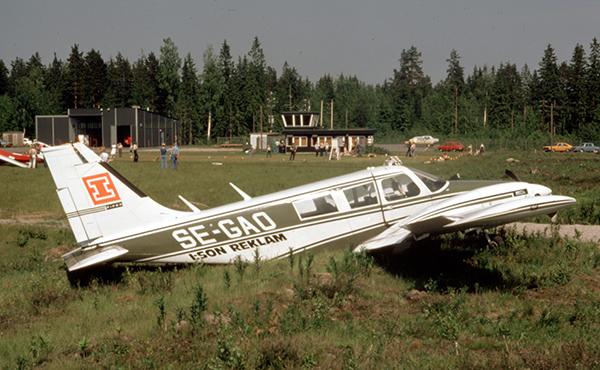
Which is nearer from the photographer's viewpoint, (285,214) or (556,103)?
(285,214)

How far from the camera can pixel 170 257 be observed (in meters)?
10.9

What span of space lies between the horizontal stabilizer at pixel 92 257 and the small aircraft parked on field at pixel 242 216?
0.10 feet

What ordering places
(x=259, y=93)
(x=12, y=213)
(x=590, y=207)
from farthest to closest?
(x=259, y=93) → (x=12, y=213) → (x=590, y=207)

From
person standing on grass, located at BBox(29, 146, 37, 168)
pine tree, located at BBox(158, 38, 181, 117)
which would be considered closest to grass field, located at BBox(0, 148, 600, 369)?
person standing on grass, located at BBox(29, 146, 37, 168)

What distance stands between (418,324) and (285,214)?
409cm

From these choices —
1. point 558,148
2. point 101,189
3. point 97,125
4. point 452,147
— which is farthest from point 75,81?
point 101,189

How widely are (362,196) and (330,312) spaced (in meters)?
3.44

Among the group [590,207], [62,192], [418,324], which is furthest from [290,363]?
[590,207]

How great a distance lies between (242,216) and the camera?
10812 millimetres

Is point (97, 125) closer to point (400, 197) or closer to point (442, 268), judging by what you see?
point (400, 197)

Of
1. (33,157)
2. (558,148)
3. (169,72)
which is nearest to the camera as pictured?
(33,157)

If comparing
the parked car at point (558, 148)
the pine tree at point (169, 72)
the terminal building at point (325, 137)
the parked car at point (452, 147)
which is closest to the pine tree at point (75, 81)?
the pine tree at point (169, 72)

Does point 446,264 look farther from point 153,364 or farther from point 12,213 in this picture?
point 12,213

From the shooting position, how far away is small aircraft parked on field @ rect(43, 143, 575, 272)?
10688 mm
